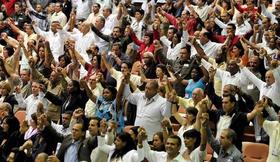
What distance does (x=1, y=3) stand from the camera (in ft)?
51.9

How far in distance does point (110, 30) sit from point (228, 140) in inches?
229

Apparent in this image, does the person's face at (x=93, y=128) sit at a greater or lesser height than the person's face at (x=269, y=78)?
lesser

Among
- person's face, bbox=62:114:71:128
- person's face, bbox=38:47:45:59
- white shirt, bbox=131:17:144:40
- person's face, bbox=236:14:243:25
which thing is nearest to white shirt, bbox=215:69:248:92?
person's face, bbox=62:114:71:128

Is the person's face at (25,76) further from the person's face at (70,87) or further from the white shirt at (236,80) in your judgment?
the white shirt at (236,80)

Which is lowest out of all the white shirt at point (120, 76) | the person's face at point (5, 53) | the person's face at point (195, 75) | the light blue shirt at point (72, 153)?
the person's face at point (5, 53)

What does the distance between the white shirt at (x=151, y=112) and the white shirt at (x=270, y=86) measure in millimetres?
1080

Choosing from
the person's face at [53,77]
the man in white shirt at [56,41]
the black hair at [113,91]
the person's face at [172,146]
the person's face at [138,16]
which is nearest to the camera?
the person's face at [172,146]

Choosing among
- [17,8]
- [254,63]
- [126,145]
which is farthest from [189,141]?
[17,8]

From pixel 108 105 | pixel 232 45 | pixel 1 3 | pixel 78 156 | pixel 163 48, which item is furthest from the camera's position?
pixel 1 3

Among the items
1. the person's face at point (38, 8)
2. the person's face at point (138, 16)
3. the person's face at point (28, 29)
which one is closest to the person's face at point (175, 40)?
the person's face at point (138, 16)

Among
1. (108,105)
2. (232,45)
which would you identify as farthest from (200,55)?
(108,105)

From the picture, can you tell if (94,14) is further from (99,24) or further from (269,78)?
(269,78)

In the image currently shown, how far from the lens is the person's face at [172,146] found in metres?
7.30

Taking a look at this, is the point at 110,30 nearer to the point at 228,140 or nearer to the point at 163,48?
the point at 163,48
